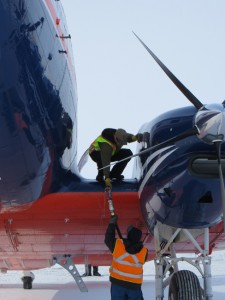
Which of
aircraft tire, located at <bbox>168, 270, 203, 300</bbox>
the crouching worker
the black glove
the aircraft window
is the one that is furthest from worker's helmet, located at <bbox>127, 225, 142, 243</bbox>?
the aircraft window

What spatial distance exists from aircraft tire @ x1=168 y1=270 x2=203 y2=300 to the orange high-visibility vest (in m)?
0.76

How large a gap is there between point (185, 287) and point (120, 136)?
2544 millimetres

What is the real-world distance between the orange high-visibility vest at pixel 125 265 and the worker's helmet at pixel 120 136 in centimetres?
165

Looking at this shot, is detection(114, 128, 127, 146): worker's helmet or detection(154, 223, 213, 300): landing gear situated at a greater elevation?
detection(114, 128, 127, 146): worker's helmet

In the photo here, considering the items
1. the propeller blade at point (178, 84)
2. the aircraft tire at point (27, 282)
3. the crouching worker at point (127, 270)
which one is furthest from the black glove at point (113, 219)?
the aircraft tire at point (27, 282)

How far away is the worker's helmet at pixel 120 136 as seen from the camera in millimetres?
9180

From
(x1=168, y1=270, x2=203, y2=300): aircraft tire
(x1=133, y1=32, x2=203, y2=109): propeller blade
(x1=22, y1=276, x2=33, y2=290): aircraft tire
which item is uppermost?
(x1=133, y1=32, x2=203, y2=109): propeller blade

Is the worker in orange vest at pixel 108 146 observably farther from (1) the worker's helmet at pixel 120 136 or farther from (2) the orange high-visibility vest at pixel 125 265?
(2) the orange high-visibility vest at pixel 125 265

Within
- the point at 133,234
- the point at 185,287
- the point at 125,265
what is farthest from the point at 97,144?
the point at 185,287

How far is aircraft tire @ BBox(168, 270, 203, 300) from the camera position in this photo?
28.8 feet

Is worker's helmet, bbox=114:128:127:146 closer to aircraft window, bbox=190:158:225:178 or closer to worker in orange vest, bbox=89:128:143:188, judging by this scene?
worker in orange vest, bbox=89:128:143:188

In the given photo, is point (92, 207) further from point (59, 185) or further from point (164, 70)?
point (164, 70)

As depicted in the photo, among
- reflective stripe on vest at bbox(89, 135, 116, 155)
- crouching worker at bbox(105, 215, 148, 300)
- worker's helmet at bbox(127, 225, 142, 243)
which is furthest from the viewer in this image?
reflective stripe on vest at bbox(89, 135, 116, 155)

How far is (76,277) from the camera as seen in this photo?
13.2 meters
